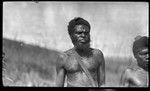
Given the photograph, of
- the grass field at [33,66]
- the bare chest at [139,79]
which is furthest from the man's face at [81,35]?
the bare chest at [139,79]

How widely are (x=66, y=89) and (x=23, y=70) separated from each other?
78 centimetres

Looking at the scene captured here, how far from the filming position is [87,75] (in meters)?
5.50

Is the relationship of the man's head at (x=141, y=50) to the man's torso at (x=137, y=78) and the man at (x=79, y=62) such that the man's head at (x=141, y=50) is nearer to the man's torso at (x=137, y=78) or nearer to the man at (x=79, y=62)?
the man's torso at (x=137, y=78)

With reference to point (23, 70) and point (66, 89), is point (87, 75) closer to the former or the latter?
point (66, 89)

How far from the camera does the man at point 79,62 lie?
18.1 feet

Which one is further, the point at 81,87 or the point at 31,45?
the point at 31,45

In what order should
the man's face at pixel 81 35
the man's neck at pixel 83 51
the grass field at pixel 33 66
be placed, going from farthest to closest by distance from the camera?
the grass field at pixel 33 66 < the man's neck at pixel 83 51 < the man's face at pixel 81 35

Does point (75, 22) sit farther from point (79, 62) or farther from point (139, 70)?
point (139, 70)

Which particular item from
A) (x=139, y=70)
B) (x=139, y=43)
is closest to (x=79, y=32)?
(x=139, y=43)

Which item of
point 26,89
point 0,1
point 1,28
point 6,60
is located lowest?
point 26,89

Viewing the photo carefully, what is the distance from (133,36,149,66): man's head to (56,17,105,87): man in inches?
19.9

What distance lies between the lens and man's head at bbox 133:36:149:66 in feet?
18.4

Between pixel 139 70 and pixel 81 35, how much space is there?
957 millimetres

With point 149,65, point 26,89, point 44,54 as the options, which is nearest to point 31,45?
point 44,54
